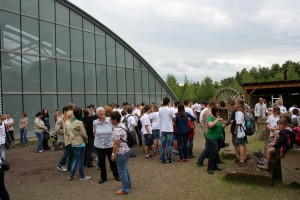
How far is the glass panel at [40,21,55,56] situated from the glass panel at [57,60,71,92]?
791 mm

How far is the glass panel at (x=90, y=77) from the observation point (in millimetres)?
18125

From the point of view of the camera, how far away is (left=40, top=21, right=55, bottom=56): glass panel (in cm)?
1599

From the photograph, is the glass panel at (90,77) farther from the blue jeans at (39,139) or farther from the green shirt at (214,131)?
the green shirt at (214,131)

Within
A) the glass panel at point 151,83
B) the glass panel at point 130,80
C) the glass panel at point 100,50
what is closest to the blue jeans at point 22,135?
the glass panel at point 100,50

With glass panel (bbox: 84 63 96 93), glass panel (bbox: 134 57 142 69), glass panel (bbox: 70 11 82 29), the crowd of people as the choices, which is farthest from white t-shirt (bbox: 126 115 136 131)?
glass panel (bbox: 134 57 142 69)

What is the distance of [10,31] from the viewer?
14.5 meters

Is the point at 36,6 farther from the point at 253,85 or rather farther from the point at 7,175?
the point at 253,85

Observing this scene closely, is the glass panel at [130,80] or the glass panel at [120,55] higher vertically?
the glass panel at [120,55]

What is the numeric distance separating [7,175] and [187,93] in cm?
4974

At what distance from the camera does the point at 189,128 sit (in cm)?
880

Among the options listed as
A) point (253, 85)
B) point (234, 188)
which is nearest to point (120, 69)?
point (253, 85)

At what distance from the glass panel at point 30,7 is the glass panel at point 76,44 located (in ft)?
8.03

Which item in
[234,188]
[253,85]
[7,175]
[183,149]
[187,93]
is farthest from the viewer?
[187,93]

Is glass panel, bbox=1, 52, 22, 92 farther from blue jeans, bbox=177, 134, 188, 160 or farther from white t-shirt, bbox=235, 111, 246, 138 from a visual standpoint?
white t-shirt, bbox=235, 111, 246, 138
